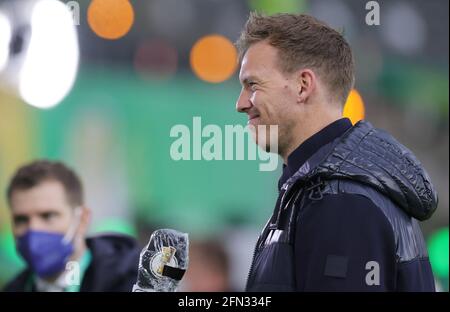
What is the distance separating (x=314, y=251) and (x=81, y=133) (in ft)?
9.76

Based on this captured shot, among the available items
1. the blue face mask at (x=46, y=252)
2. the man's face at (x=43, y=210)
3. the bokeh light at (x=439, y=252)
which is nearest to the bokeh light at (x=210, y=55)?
the man's face at (x=43, y=210)

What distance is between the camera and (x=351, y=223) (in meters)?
1.55

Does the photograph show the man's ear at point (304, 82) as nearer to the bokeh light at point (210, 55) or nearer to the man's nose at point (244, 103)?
the man's nose at point (244, 103)

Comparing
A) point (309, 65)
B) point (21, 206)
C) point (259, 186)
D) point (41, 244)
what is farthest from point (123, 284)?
point (309, 65)

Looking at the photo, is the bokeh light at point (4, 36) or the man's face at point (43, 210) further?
the bokeh light at point (4, 36)

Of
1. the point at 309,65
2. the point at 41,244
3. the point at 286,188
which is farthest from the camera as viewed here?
the point at 41,244

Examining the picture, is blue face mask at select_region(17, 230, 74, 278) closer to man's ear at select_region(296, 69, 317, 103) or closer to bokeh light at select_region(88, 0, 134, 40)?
bokeh light at select_region(88, 0, 134, 40)

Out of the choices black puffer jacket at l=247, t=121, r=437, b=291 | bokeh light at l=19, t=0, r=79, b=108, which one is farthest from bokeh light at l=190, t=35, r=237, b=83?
black puffer jacket at l=247, t=121, r=437, b=291

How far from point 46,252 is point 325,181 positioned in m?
2.47

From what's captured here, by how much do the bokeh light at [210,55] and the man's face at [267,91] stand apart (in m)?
2.52

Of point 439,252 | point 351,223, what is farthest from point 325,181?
point 439,252

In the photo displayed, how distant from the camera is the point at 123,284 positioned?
11.0 ft

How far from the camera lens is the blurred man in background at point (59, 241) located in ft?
11.5

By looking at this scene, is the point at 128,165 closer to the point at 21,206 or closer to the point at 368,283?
the point at 21,206
